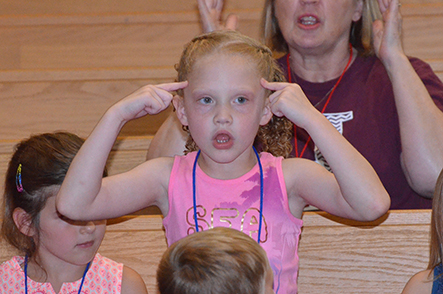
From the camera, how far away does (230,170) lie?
3.99ft

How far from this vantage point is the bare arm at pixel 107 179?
3.60 feet

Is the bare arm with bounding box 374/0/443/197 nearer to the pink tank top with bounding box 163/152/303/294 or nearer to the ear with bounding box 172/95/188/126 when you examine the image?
the pink tank top with bounding box 163/152/303/294

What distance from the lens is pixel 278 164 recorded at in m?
1.23

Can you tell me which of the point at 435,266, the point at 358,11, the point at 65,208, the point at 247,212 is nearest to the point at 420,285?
the point at 435,266

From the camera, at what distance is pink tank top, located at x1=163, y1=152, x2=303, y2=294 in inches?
45.6

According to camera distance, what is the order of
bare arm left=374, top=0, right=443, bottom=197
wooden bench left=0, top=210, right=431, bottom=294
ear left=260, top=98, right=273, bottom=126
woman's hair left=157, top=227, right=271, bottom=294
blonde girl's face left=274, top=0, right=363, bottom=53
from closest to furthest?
woman's hair left=157, top=227, right=271, bottom=294, ear left=260, top=98, right=273, bottom=126, wooden bench left=0, top=210, right=431, bottom=294, bare arm left=374, top=0, right=443, bottom=197, blonde girl's face left=274, top=0, right=363, bottom=53

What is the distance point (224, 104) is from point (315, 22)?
2.15ft

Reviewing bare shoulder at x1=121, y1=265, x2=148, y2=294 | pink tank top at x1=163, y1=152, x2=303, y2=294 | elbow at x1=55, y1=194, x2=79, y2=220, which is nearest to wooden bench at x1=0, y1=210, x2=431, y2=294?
bare shoulder at x1=121, y1=265, x2=148, y2=294

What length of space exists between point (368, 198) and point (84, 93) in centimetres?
118

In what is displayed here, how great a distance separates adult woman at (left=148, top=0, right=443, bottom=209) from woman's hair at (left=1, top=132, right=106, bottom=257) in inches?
10.6

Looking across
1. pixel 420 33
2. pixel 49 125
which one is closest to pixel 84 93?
pixel 49 125

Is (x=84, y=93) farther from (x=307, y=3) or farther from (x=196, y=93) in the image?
(x=196, y=93)

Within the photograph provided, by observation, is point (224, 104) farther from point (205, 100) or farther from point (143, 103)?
point (143, 103)

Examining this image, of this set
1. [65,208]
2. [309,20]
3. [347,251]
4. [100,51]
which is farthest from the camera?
[100,51]
